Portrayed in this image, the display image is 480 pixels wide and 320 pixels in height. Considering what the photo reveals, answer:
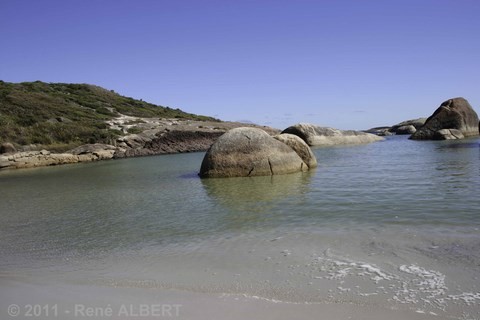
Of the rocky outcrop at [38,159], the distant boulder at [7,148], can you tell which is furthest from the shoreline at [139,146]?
the distant boulder at [7,148]

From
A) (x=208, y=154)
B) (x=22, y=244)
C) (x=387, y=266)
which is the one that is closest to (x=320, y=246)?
(x=387, y=266)

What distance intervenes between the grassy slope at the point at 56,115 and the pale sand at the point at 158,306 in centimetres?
2967

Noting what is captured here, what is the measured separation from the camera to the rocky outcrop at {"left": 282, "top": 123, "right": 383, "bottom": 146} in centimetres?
3619

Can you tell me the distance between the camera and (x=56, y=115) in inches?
1565

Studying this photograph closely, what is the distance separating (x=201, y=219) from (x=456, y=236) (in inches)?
187

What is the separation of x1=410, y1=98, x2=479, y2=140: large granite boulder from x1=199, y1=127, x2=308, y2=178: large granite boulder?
25.8 meters

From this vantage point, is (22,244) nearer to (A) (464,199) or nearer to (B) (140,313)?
(B) (140,313)

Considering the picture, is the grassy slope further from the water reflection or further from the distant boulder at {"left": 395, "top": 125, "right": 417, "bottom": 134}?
the distant boulder at {"left": 395, "top": 125, "right": 417, "bottom": 134}

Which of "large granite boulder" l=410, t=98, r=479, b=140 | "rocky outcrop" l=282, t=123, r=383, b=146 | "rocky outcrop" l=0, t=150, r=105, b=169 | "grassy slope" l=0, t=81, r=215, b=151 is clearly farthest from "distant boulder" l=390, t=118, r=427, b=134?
"rocky outcrop" l=0, t=150, r=105, b=169

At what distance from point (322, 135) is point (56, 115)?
84.5 feet

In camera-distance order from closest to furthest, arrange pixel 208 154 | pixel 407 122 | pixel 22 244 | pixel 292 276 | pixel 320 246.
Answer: pixel 292 276 → pixel 320 246 → pixel 22 244 → pixel 208 154 → pixel 407 122

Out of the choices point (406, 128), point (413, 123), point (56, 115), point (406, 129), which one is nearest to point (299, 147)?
point (56, 115)

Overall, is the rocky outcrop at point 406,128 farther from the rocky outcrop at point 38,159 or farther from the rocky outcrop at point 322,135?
the rocky outcrop at point 38,159

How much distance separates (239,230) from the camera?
24.5 feet
